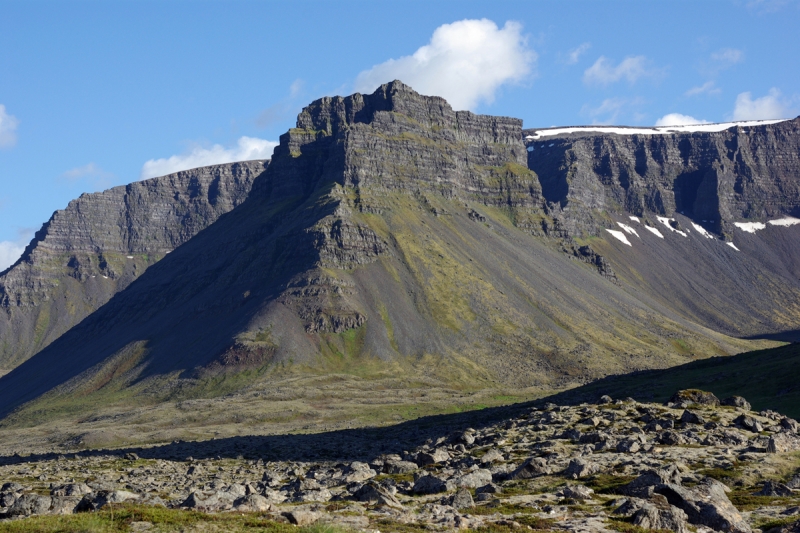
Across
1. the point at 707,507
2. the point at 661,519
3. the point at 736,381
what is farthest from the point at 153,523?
the point at 736,381

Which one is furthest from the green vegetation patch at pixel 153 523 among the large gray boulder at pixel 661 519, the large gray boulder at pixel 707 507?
the large gray boulder at pixel 707 507

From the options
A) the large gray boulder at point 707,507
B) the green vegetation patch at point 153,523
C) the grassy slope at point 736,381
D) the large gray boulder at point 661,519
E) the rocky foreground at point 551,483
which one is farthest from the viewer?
the grassy slope at point 736,381

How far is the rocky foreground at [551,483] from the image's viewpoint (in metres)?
46.5

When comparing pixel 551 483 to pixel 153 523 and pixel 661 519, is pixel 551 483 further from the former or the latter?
pixel 153 523

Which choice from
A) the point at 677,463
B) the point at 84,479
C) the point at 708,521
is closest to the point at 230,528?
the point at 708,521

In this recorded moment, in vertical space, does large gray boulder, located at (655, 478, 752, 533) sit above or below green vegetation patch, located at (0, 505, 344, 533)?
below

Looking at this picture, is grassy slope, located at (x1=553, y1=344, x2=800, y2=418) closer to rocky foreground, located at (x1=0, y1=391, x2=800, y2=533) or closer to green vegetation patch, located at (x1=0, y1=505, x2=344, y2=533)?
rocky foreground, located at (x1=0, y1=391, x2=800, y2=533)

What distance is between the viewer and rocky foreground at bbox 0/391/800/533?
46.5m

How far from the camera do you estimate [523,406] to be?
6102 inches

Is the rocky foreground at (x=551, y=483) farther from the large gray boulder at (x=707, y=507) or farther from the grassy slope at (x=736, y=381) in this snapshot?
the grassy slope at (x=736, y=381)

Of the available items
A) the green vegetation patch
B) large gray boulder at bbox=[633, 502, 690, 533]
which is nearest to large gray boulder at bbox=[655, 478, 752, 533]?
large gray boulder at bbox=[633, 502, 690, 533]

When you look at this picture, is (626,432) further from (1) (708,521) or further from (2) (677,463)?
(1) (708,521)

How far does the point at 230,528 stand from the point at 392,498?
1602 cm

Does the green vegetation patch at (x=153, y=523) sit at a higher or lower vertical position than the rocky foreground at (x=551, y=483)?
higher
